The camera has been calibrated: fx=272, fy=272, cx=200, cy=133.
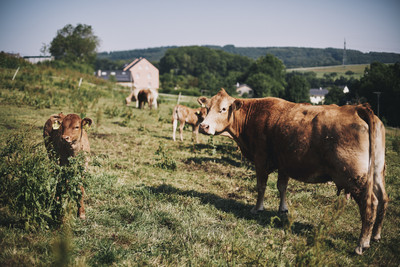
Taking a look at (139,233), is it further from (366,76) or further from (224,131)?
(366,76)

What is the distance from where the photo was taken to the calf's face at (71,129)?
4711mm

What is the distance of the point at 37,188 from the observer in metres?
3.84

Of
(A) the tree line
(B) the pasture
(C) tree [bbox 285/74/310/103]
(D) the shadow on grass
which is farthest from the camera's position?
(C) tree [bbox 285/74/310/103]

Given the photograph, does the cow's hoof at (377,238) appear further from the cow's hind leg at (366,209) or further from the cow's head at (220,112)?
the cow's head at (220,112)

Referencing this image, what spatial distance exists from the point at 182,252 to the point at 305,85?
288ft

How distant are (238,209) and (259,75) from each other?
303ft

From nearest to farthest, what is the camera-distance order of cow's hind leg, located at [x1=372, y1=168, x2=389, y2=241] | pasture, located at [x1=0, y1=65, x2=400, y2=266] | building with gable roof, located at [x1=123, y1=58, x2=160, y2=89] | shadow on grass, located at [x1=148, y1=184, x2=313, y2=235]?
1. pasture, located at [x1=0, y1=65, x2=400, y2=266]
2. cow's hind leg, located at [x1=372, y1=168, x2=389, y2=241]
3. shadow on grass, located at [x1=148, y1=184, x2=313, y2=235]
4. building with gable roof, located at [x1=123, y1=58, x2=160, y2=89]

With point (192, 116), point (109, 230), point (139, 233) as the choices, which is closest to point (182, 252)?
point (139, 233)

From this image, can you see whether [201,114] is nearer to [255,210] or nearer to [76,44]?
[255,210]

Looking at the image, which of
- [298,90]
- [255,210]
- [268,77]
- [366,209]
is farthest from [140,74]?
[366,209]

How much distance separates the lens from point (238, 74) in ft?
456

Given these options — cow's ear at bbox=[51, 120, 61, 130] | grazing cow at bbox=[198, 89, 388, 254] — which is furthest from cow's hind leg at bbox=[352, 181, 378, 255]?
cow's ear at bbox=[51, 120, 61, 130]

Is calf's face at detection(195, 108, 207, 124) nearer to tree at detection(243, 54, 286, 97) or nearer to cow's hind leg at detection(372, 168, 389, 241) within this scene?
cow's hind leg at detection(372, 168, 389, 241)

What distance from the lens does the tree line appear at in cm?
4538
